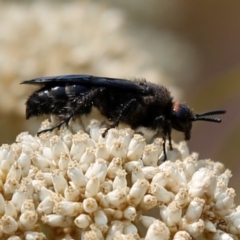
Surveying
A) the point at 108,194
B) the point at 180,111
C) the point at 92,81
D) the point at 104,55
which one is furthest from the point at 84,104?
the point at 104,55

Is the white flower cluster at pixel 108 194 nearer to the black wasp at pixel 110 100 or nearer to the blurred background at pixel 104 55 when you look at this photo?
the black wasp at pixel 110 100

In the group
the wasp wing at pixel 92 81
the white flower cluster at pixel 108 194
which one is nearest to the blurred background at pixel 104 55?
the wasp wing at pixel 92 81

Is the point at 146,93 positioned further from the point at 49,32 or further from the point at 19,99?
the point at 49,32

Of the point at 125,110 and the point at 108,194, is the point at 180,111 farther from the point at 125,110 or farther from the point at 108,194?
the point at 108,194

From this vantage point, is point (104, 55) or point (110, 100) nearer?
point (110, 100)

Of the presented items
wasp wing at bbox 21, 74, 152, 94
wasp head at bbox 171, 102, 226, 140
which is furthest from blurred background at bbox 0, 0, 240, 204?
wasp wing at bbox 21, 74, 152, 94
